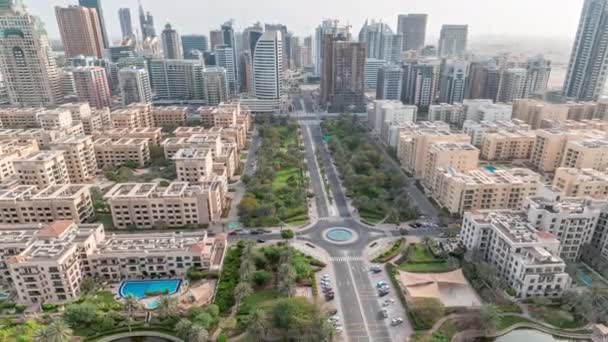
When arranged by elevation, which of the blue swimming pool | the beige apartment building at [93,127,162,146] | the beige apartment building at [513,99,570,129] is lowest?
the blue swimming pool

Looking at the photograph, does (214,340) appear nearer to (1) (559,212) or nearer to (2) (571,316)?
(2) (571,316)

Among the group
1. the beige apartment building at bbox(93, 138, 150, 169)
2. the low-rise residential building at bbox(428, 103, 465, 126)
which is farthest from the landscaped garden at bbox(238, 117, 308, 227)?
the low-rise residential building at bbox(428, 103, 465, 126)

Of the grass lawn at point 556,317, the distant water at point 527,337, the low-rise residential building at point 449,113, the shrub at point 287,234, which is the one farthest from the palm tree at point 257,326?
the low-rise residential building at point 449,113

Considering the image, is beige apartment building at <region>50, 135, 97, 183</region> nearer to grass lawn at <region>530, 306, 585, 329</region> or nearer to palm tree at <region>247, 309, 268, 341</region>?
palm tree at <region>247, 309, 268, 341</region>

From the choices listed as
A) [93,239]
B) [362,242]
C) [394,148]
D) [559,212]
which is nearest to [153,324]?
[93,239]

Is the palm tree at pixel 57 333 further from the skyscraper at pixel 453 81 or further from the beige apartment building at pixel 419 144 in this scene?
the skyscraper at pixel 453 81

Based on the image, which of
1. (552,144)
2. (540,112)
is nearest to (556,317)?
(552,144)
